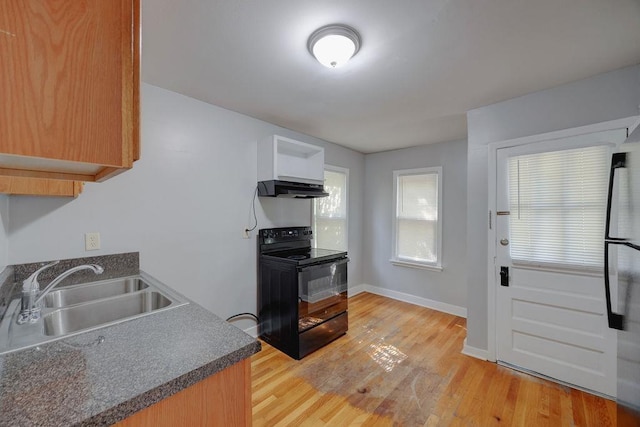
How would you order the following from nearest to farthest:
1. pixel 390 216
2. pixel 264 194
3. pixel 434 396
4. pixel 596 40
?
pixel 596 40
pixel 434 396
pixel 264 194
pixel 390 216

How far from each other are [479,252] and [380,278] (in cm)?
202

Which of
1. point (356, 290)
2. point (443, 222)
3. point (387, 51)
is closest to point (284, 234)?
point (356, 290)

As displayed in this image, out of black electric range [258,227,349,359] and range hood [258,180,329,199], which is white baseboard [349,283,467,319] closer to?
black electric range [258,227,349,359]

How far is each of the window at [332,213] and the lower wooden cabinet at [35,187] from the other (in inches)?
97.5

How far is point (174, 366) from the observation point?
78cm

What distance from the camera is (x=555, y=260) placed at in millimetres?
2049

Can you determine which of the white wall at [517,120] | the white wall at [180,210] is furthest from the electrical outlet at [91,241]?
the white wall at [517,120]

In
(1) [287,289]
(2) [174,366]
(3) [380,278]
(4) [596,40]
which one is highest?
(4) [596,40]

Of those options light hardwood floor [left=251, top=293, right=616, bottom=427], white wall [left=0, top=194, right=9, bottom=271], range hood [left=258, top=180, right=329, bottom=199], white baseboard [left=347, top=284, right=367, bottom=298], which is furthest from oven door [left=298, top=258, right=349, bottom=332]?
white wall [left=0, top=194, right=9, bottom=271]

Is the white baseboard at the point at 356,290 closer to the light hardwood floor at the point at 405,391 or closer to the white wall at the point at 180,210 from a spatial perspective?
the light hardwood floor at the point at 405,391

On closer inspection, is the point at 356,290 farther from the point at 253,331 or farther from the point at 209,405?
the point at 209,405

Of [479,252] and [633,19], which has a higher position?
[633,19]

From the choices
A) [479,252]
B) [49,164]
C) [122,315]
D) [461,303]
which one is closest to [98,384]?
[49,164]

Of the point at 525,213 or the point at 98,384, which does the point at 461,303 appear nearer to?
the point at 525,213
